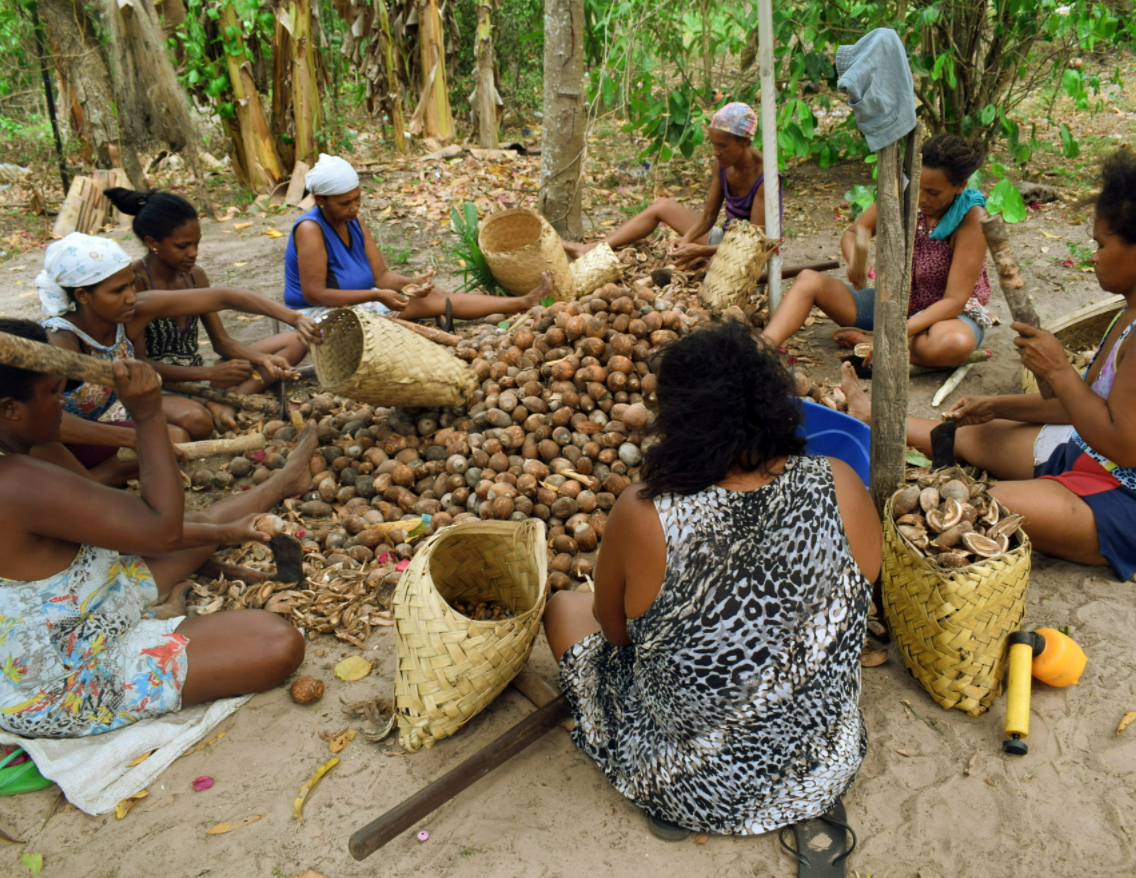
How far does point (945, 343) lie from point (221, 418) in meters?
3.64

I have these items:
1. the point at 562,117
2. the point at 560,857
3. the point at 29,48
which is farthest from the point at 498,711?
the point at 29,48

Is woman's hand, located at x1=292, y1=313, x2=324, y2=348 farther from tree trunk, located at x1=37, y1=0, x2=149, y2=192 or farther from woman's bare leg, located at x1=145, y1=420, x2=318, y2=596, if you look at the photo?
tree trunk, located at x1=37, y1=0, x2=149, y2=192

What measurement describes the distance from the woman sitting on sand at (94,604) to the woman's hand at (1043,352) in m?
2.56

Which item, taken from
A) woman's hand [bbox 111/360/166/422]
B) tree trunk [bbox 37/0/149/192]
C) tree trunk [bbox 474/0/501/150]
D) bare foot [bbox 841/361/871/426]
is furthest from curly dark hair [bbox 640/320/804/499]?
tree trunk [bbox 474/0/501/150]

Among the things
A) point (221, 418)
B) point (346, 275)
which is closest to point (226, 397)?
point (221, 418)

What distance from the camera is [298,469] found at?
11.4 ft

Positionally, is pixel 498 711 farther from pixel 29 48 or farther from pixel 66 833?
pixel 29 48

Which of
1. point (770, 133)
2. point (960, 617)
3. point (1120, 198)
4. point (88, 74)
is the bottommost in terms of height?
point (960, 617)

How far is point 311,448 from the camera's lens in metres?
3.57

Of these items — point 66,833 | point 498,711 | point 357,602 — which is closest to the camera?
point 66,833

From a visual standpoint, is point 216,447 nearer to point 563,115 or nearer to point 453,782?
point 453,782

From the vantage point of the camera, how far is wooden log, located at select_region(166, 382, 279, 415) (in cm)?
390

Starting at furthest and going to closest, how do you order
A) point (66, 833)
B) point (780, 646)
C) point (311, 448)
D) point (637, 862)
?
point (311, 448) < point (66, 833) < point (637, 862) < point (780, 646)

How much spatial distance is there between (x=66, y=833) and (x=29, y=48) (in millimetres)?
8646
